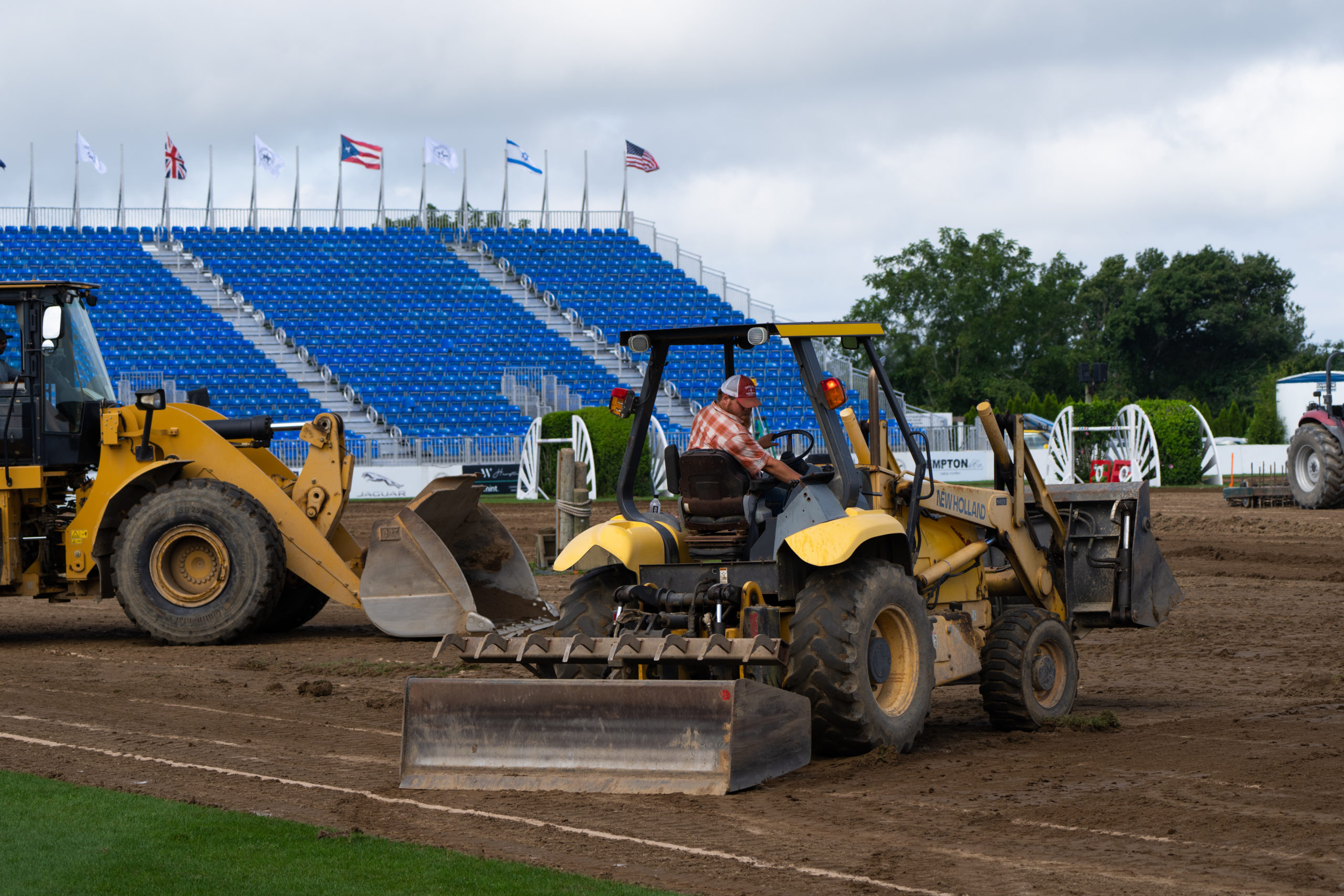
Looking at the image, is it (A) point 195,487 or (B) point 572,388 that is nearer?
(A) point 195,487

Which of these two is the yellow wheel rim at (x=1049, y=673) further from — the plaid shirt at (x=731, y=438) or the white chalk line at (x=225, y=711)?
the white chalk line at (x=225, y=711)

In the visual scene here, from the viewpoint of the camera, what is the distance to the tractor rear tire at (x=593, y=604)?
25.0 feet

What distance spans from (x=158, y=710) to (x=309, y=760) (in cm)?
211

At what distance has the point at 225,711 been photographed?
900cm

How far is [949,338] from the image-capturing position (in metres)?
64.2

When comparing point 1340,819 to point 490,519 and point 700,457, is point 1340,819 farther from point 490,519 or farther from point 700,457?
point 490,519

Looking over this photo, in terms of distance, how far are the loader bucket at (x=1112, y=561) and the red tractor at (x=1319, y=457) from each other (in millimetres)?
15851

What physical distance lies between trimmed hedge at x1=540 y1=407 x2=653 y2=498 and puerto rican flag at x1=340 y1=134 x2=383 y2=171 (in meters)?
22.2

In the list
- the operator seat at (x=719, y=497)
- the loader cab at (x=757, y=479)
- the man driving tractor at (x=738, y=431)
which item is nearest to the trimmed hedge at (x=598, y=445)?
the loader cab at (x=757, y=479)

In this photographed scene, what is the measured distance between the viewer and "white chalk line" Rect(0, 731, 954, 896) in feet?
16.7

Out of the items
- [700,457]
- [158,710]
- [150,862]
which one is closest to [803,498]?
[700,457]

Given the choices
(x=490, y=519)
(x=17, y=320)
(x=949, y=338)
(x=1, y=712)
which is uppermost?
(x=949, y=338)

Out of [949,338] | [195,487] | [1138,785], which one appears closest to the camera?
[1138,785]

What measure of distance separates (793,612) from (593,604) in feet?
3.66
